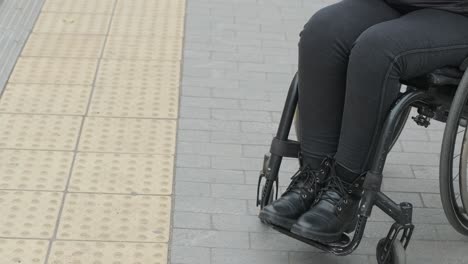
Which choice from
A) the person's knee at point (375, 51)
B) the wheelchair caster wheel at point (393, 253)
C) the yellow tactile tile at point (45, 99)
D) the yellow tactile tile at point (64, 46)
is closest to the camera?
the person's knee at point (375, 51)

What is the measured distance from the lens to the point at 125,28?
19.1 ft

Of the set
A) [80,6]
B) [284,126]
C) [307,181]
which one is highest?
[284,126]

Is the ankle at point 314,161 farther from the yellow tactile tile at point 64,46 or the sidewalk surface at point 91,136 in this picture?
the yellow tactile tile at point 64,46

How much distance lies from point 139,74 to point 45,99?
592mm

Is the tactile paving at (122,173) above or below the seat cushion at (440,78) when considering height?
below

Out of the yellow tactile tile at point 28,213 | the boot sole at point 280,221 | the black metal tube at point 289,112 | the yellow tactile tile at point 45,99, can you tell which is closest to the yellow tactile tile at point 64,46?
the yellow tactile tile at point 45,99

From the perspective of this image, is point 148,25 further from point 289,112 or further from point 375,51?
point 375,51

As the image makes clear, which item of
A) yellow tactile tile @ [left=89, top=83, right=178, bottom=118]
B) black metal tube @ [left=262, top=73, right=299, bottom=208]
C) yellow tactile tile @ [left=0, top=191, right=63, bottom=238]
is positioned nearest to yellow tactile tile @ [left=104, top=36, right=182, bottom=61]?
yellow tactile tile @ [left=89, top=83, right=178, bottom=118]

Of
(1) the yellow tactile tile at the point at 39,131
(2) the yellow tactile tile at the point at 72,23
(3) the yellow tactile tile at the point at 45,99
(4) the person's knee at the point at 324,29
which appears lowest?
(2) the yellow tactile tile at the point at 72,23

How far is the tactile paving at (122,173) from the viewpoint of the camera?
396 cm

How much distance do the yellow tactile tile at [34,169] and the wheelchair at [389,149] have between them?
3.27 feet

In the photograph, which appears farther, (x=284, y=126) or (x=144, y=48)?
(x=144, y=48)


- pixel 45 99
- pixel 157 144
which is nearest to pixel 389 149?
pixel 157 144

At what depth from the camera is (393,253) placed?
332cm
